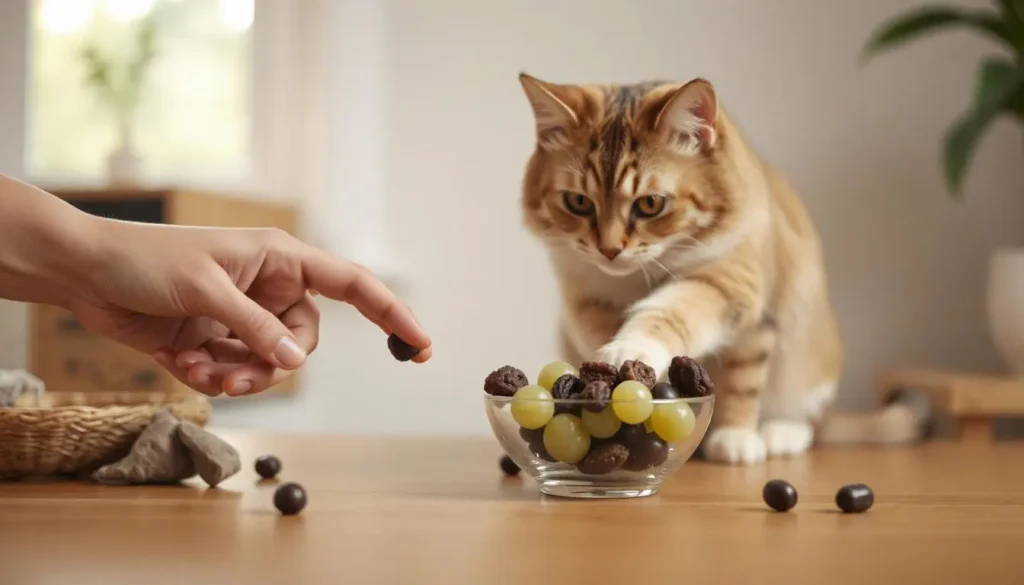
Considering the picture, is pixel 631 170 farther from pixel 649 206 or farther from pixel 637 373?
pixel 637 373

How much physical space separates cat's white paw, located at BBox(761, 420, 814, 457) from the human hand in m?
0.65

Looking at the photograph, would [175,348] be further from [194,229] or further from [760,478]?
[760,478]

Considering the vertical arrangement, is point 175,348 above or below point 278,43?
below

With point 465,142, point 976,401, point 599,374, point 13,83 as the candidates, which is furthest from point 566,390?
point 13,83

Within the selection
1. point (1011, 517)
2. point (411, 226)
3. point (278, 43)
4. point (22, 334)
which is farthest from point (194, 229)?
point (22, 334)

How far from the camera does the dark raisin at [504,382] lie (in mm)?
1070

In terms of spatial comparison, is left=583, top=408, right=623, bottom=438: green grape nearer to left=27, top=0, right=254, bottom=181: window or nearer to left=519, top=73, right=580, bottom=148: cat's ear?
left=519, top=73, right=580, bottom=148: cat's ear

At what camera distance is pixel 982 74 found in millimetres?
2828

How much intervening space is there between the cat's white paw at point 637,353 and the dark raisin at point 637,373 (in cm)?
13

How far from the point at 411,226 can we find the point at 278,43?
0.81m

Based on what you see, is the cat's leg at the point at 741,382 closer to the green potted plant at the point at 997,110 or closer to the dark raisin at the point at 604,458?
the dark raisin at the point at 604,458

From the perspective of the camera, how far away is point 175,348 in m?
1.25

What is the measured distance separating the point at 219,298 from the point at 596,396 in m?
0.38

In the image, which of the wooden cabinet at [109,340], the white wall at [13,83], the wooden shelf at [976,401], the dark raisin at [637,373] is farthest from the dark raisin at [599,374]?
the white wall at [13,83]
